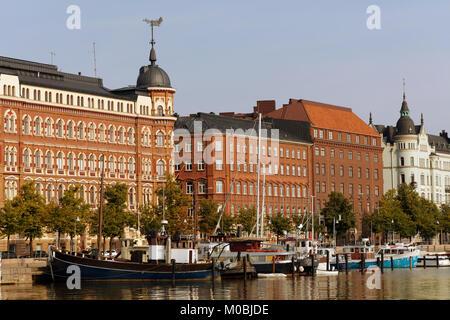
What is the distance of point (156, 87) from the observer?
152375mm

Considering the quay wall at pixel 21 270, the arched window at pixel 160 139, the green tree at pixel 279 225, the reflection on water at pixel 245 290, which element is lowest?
the reflection on water at pixel 245 290

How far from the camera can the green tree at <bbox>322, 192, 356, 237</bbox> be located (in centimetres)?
18600

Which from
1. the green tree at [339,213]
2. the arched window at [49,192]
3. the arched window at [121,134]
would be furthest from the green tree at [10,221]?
the green tree at [339,213]

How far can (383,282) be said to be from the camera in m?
110

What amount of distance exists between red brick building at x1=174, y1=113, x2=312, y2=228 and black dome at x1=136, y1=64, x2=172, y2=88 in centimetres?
1543

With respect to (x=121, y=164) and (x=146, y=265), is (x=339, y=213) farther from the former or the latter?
(x=146, y=265)

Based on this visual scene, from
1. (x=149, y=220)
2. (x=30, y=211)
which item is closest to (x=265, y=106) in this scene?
(x=149, y=220)

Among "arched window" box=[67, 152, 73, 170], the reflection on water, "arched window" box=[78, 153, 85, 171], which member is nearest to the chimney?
"arched window" box=[78, 153, 85, 171]

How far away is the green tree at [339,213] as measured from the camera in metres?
186

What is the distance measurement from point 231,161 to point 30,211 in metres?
57.3

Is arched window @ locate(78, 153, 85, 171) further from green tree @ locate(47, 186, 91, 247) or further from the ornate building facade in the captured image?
green tree @ locate(47, 186, 91, 247)

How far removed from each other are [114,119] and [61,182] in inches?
523

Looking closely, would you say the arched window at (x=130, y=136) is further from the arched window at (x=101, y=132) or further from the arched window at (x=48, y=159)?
the arched window at (x=48, y=159)

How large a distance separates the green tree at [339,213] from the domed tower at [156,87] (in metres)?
42.9
